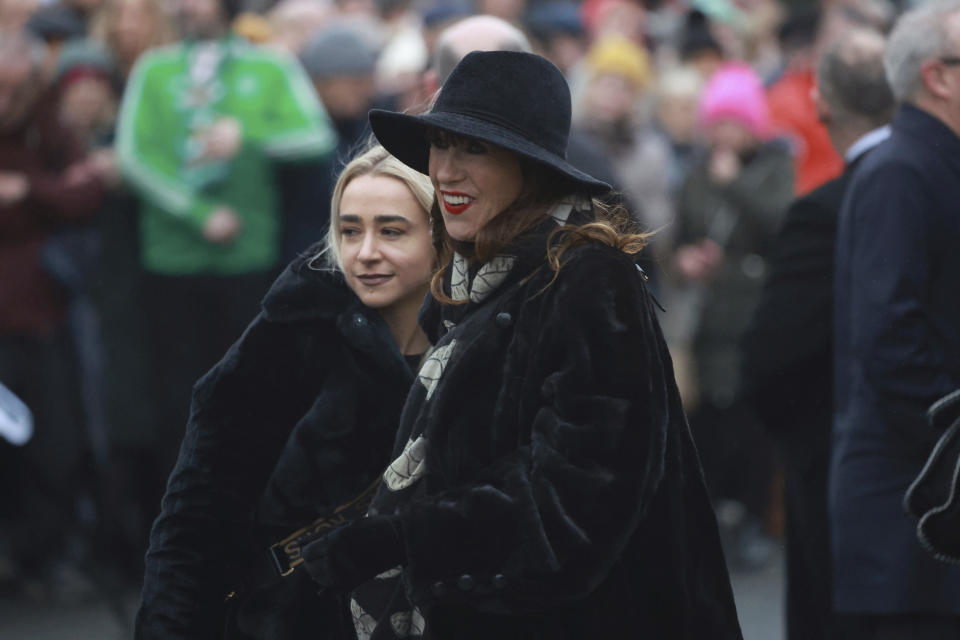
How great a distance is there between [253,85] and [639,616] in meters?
4.95

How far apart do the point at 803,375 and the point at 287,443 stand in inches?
76.1

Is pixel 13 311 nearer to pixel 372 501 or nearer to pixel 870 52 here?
pixel 870 52

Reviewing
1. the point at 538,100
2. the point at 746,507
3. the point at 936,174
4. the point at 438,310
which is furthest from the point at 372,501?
the point at 746,507

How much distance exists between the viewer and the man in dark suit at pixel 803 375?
16.5 ft

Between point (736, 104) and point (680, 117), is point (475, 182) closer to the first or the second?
point (736, 104)

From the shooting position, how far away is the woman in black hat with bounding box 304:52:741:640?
9.88ft

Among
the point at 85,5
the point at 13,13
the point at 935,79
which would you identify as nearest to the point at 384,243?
the point at 935,79

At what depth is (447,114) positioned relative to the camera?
3.24 meters

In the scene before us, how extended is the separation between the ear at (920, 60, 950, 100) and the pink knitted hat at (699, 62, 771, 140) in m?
4.18

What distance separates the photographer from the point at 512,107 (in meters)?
3.21

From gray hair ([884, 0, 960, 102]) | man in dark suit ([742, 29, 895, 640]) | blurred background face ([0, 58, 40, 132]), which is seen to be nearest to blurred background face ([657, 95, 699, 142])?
blurred background face ([0, 58, 40, 132])

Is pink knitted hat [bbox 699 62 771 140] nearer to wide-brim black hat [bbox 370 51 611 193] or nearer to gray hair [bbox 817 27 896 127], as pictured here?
gray hair [bbox 817 27 896 127]

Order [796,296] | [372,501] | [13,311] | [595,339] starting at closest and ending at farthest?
[595,339] < [372,501] < [796,296] < [13,311]

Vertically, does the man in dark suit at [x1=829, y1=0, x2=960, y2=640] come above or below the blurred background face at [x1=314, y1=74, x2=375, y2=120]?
below
